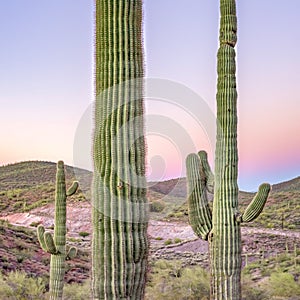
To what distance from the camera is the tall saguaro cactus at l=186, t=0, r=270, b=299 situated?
7062 millimetres

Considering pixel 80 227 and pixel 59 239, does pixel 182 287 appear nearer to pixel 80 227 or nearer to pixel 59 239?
pixel 59 239

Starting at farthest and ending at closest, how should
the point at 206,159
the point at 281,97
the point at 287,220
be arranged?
the point at 287,220, the point at 281,97, the point at 206,159

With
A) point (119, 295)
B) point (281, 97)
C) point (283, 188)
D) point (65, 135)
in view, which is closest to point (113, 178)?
point (119, 295)

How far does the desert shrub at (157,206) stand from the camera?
7.12m

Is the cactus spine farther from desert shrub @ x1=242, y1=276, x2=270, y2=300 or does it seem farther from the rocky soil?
the rocky soil

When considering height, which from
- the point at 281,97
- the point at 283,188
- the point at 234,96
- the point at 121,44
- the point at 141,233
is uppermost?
the point at 281,97

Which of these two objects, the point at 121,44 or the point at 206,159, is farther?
the point at 206,159

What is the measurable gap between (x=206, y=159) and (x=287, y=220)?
15.0 metres

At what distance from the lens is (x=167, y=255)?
66.5 feet

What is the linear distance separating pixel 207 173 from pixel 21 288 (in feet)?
23.2

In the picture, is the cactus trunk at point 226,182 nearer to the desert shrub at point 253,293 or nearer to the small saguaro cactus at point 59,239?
the small saguaro cactus at point 59,239

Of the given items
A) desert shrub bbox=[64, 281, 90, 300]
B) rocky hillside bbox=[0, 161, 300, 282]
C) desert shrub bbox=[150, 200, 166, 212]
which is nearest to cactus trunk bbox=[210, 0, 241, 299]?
desert shrub bbox=[150, 200, 166, 212]

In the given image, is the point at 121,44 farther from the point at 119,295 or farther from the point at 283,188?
the point at 283,188

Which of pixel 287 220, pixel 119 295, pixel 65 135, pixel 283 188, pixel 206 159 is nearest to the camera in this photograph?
pixel 119 295
